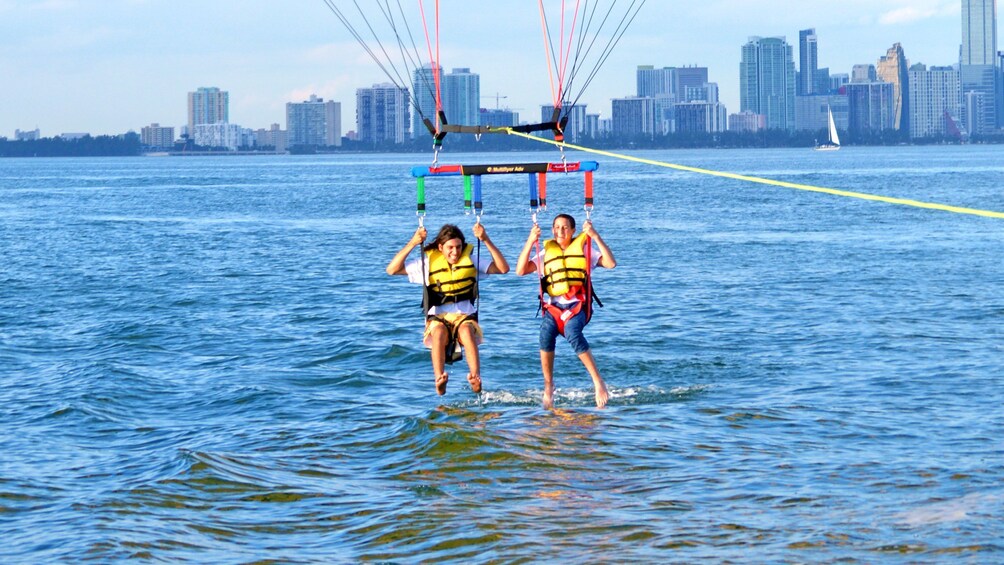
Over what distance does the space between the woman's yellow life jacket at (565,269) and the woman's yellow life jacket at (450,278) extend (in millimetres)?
776

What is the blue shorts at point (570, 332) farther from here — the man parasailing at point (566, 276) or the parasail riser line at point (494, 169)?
the parasail riser line at point (494, 169)

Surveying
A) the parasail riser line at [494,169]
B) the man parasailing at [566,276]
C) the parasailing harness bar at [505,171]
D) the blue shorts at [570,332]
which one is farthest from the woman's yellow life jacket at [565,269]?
Result: the parasail riser line at [494,169]

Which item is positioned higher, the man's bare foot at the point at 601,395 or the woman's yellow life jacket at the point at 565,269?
the woman's yellow life jacket at the point at 565,269

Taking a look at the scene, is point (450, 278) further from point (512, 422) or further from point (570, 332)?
point (512, 422)

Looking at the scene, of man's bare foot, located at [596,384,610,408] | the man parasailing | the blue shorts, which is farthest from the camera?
man's bare foot, located at [596,384,610,408]

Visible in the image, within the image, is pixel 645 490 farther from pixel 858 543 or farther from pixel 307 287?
pixel 307 287

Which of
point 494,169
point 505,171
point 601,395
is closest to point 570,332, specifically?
point 601,395

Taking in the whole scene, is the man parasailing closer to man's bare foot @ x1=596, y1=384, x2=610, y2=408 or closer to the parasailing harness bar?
the parasailing harness bar

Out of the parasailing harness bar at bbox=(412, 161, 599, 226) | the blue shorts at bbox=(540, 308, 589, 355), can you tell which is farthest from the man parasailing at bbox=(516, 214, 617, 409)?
the parasailing harness bar at bbox=(412, 161, 599, 226)

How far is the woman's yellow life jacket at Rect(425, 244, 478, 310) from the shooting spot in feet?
43.4

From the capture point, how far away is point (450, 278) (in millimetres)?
13234

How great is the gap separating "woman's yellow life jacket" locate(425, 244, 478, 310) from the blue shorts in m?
0.90

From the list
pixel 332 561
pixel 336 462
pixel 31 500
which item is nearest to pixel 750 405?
pixel 336 462

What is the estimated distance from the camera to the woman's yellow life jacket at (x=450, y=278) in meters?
13.2
